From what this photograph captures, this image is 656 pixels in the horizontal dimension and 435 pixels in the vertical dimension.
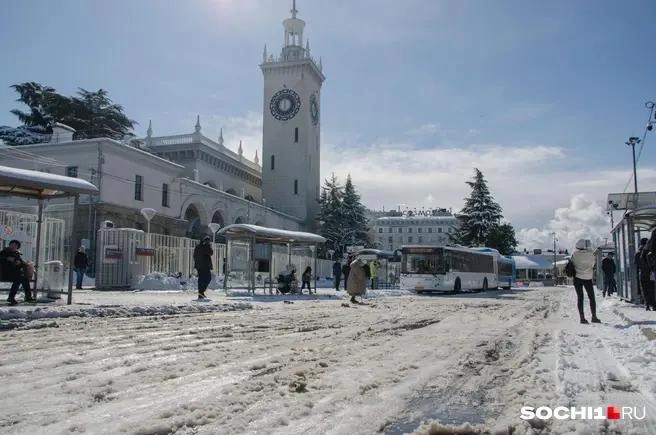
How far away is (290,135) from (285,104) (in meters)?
3.63

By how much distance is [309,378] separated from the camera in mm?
4781

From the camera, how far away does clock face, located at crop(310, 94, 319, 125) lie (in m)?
63.1

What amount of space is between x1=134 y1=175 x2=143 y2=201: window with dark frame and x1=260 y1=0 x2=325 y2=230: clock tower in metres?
25.4

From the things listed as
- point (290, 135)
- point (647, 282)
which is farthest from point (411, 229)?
point (647, 282)

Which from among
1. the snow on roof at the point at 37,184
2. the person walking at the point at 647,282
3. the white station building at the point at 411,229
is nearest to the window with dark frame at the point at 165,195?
the snow on roof at the point at 37,184

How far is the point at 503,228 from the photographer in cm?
7075

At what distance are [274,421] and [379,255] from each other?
34.5 metres

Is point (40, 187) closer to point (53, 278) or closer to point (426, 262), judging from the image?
point (53, 278)

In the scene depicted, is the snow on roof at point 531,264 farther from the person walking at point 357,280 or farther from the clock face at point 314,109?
the person walking at point 357,280

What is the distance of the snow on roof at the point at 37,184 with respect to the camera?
10.7m

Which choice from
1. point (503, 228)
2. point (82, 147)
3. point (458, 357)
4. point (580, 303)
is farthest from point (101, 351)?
point (503, 228)

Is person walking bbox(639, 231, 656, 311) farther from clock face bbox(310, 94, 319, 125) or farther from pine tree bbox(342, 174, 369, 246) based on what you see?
clock face bbox(310, 94, 319, 125)

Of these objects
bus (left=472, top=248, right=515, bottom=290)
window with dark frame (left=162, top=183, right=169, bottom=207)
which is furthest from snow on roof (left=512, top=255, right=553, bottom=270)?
window with dark frame (left=162, top=183, right=169, bottom=207)

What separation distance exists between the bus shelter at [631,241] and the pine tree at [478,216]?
165ft
